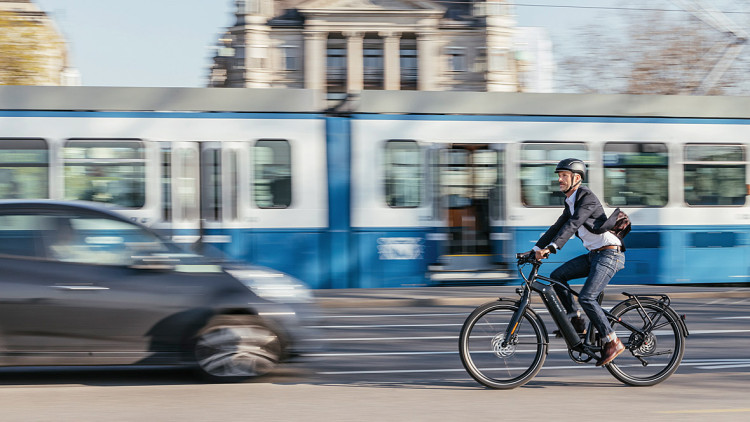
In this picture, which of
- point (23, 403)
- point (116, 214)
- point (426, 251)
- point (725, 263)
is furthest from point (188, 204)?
point (725, 263)

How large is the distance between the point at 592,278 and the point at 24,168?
932cm

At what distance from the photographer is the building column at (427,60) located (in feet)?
186

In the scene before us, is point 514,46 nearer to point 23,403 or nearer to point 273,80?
point 273,80

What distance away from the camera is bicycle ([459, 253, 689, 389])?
6.68 meters

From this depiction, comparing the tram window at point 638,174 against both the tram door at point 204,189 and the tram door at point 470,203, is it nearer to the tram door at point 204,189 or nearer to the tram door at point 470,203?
the tram door at point 470,203

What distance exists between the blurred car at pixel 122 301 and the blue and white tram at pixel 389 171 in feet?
20.6

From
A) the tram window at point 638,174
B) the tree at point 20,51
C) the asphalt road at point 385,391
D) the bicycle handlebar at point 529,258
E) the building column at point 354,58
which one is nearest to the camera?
the asphalt road at point 385,391

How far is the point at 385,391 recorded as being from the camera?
677cm

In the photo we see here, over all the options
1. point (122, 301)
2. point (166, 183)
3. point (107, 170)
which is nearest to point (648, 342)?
point (122, 301)

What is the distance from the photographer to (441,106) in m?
14.5

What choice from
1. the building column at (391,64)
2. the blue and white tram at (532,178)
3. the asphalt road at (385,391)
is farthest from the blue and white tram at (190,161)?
the building column at (391,64)

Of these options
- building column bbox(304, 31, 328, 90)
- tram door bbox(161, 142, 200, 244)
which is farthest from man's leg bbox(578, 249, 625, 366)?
building column bbox(304, 31, 328, 90)

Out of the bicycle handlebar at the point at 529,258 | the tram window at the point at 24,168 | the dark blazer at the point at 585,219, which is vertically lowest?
the bicycle handlebar at the point at 529,258

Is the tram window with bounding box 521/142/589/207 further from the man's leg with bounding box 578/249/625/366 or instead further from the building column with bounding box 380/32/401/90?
the building column with bounding box 380/32/401/90
